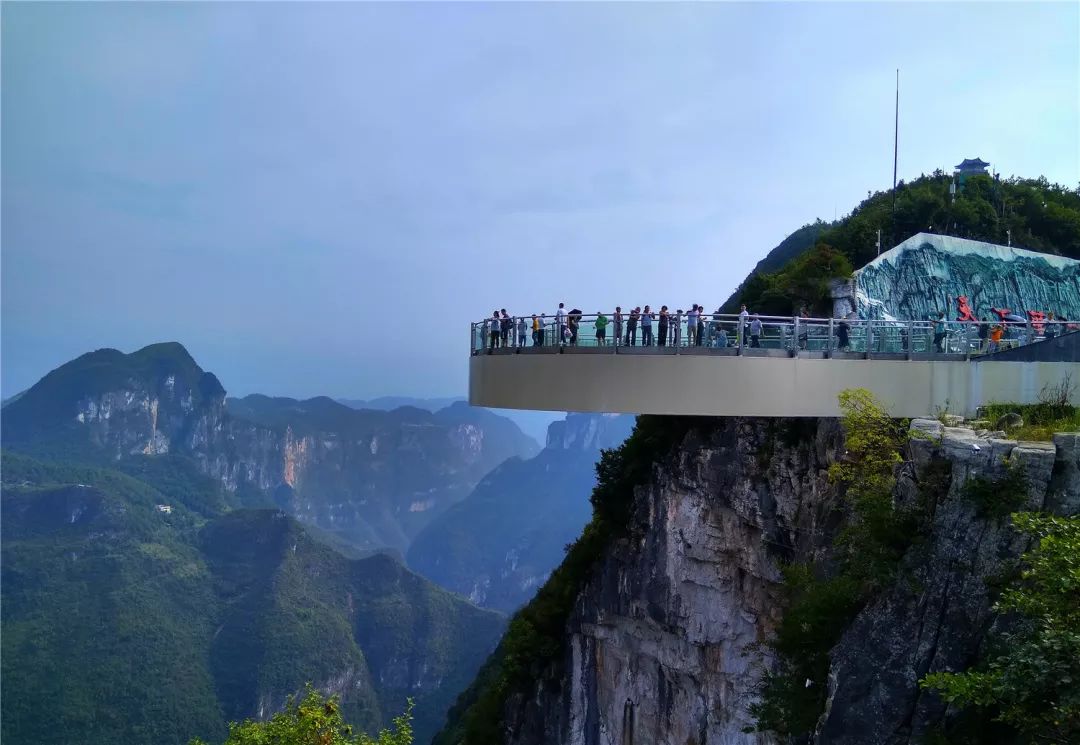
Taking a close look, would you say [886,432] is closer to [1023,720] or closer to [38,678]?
[1023,720]

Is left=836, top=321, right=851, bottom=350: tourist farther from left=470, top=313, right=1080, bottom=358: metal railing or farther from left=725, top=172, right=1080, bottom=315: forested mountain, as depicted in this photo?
left=725, top=172, right=1080, bottom=315: forested mountain

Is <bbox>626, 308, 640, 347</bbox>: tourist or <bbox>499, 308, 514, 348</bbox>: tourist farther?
<bbox>499, 308, 514, 348</bbox>: tourist

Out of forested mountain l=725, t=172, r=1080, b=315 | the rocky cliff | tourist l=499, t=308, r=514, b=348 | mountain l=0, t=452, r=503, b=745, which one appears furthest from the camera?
mountain l=0, t=452, r=503, b=745

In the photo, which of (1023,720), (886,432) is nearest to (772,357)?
(886,432)

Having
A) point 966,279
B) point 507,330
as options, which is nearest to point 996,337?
point 966,279

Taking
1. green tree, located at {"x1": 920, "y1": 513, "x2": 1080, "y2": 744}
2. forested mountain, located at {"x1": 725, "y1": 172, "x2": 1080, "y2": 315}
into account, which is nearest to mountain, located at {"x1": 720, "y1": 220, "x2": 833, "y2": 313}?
forested mountain, located at {"x1": 725, "y1": 172, "x2": 1080, "y2": 315}
